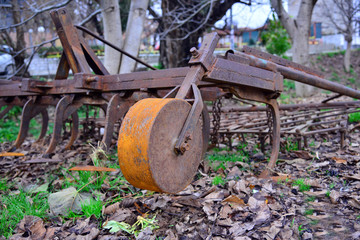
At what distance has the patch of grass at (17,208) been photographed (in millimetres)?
2502

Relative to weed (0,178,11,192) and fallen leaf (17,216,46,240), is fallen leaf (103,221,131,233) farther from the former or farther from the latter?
weed (0,178,11,192)

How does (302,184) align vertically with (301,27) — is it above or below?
below

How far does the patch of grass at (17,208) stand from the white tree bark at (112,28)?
14.5 ft

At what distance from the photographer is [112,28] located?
22.8 ft

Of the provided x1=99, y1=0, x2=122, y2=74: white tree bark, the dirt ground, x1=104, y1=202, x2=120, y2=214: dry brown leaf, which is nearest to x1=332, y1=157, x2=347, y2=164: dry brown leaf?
the dirt ground

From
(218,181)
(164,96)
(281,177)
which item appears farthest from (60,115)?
(281,177)

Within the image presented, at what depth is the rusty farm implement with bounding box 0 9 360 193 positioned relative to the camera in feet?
6.72

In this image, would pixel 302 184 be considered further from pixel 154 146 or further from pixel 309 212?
pixel 154 146

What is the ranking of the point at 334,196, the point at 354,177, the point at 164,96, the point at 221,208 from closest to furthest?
the point at 221,208 → the point at 334,196 → the point at 164,96 → the point at 354,177

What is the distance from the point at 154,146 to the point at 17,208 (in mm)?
1484

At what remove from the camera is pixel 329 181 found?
10.6 ft

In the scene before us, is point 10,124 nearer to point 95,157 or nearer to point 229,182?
point 95,157

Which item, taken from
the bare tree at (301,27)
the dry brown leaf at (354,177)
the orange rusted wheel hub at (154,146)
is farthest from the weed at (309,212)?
the bare tree at (301,27)

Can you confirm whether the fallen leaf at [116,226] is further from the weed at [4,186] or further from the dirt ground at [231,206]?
the weed at [4,186]
